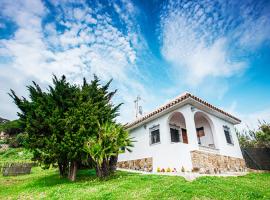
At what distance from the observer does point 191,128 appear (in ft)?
40.2

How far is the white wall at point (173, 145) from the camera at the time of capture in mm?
11828

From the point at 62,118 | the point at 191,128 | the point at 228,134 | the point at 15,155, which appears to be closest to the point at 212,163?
the point at 191,128

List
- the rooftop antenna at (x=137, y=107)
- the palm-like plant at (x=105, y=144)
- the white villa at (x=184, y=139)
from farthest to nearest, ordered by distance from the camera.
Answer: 1. the rooftop antenna at (x=137, y=107)
2. the white villa at (x=184, y=139)
3. the palm-like plant at (x=105, y=144)

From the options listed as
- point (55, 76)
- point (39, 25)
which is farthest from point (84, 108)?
point (39, 25)

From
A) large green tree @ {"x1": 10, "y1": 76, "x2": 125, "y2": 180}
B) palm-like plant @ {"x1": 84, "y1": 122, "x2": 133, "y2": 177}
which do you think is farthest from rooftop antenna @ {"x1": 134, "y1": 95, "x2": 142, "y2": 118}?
palm-like plant @ {"x1": 84, "y1": 122, "x2": 133, "y2": 177}

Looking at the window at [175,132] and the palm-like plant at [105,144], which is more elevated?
the window at [175,132]

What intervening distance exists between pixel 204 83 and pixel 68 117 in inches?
451

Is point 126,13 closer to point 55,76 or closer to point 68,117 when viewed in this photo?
point 55,76

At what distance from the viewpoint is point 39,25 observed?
1079 centimetres

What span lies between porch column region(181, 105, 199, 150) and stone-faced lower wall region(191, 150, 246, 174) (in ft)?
1.66

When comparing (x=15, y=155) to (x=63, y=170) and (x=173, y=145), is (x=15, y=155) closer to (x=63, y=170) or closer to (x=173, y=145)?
(x=63, y=170)

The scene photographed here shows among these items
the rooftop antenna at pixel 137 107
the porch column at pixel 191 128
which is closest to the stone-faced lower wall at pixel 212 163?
the porch column at pixel 191 128

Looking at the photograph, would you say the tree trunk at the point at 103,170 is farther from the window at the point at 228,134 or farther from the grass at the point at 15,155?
the grass at the point at 15,155

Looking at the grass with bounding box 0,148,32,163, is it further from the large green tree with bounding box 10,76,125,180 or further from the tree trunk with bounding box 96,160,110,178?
the tree trunk with bounding box 96,160,110,178
